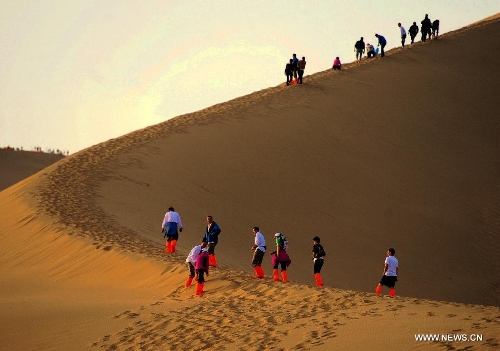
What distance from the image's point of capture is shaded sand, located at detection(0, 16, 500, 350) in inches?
546

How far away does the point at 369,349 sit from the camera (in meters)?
11.3

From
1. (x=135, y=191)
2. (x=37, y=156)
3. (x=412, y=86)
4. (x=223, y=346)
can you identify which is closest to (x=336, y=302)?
(x=223, y=346)

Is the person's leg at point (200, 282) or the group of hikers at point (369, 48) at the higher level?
the group of hikers at point (369, 48)

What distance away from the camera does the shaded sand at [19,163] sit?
2413 inches

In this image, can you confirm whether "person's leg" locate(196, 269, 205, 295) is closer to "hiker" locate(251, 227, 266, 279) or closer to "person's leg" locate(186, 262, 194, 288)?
"person's leg" locate(186, 262, 194, 288)

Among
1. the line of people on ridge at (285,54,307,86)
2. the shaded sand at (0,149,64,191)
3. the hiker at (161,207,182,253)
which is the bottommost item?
the hiker at (161,207,182,253)

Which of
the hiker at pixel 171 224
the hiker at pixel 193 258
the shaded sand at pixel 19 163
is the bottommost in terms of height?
the hiker at pixel 193 258

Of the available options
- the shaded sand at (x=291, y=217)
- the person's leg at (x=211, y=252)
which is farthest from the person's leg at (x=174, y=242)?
the person's leg at (x=211, y=252)

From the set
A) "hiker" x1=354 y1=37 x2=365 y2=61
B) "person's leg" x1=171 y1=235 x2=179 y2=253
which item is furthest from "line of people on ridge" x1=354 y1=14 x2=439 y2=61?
"person's leg" x1=171 y1=235 x2=179 y2=253

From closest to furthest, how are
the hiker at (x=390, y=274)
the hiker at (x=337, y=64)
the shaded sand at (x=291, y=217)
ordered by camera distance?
1. the shaded sand at (x=291, y=217)
2. the hiker at (x=390, y=274)
3. the hiker at (x=337, y=64)

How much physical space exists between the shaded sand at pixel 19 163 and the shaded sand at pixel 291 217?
26825 millimetres

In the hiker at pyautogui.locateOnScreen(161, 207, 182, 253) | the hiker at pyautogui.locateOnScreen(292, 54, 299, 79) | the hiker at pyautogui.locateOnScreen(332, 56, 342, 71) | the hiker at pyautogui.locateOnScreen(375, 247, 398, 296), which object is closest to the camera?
the hiker at pyautogui.locateOnScreen(375, 247, 398, 296)

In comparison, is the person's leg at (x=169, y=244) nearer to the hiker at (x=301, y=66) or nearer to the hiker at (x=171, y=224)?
the hiker at (x=171, y=224)

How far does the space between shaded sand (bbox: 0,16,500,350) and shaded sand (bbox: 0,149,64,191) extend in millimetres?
26825
